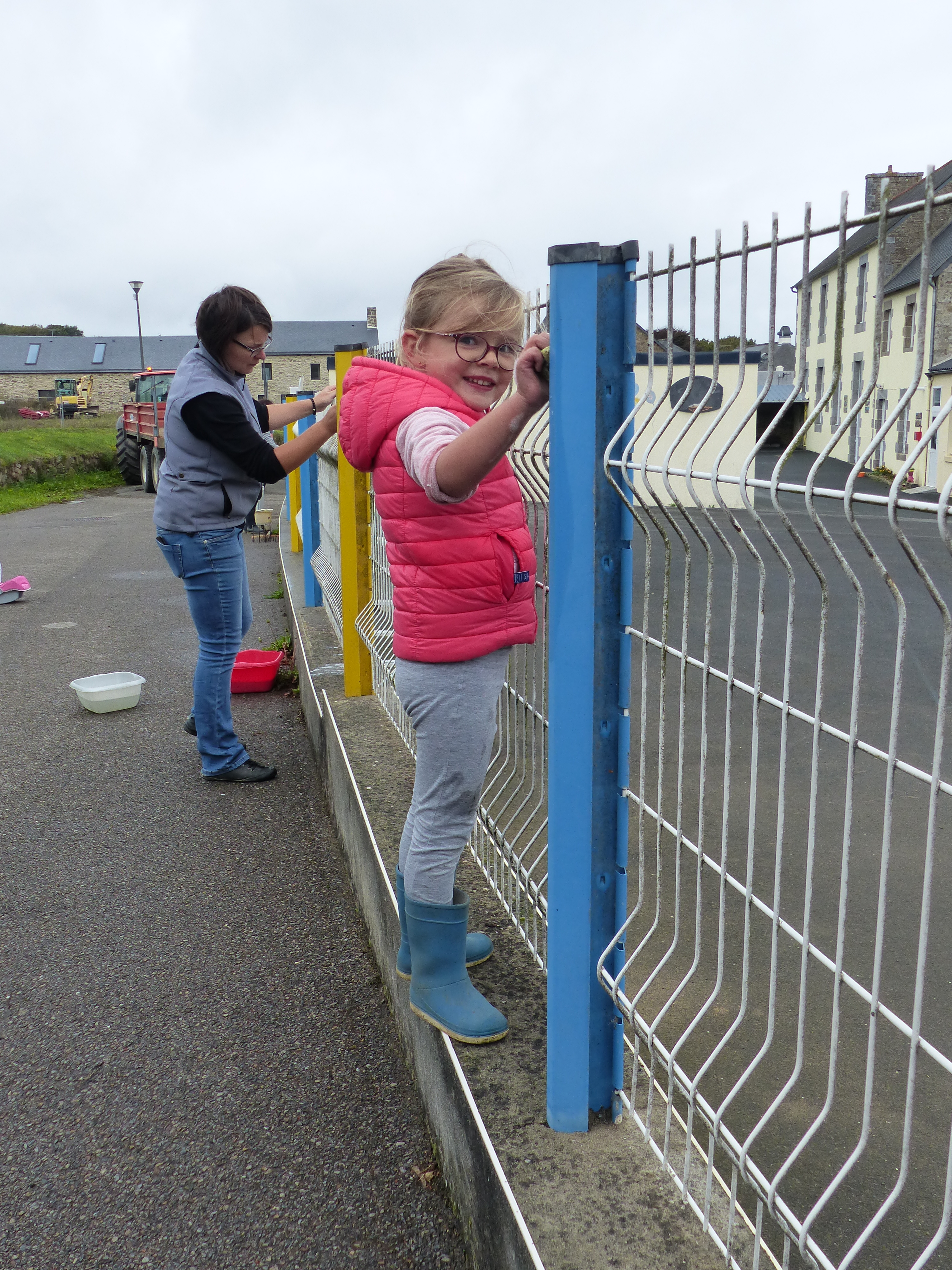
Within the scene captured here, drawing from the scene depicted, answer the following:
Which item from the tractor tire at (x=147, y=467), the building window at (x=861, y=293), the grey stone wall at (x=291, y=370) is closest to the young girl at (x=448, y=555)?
the building window at (x=861, y=293)

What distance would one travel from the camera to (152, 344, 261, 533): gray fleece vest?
393 cm

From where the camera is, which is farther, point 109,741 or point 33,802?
point 109,741

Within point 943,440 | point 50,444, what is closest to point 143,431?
point 50,444

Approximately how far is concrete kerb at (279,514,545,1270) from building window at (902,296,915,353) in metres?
1.34

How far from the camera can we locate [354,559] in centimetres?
443

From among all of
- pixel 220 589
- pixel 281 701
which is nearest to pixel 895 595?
pixel 220 589

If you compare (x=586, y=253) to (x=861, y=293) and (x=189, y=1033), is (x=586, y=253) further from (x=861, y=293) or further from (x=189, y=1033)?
(x=189, y=1033)

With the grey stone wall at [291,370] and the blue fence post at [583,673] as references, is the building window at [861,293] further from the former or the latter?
the grey stone wall at [291,370]

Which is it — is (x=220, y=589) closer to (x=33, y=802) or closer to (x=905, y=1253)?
(x=33, y=802)

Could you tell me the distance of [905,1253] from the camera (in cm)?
197

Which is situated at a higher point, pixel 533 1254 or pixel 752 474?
pixel 752 474

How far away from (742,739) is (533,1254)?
4045mm

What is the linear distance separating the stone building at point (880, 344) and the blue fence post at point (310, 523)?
576cm

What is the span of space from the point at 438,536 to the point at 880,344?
1.03 m
